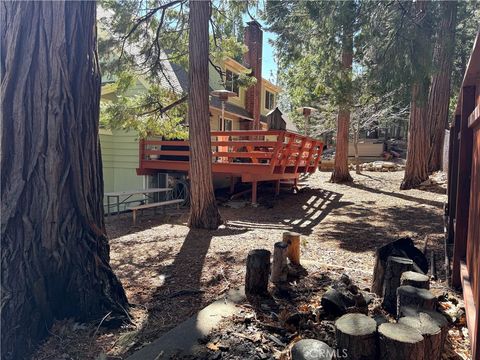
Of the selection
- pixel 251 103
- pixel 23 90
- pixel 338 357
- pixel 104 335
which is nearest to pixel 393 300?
pixel 338 357

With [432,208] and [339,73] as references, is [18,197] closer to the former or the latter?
[432,208]

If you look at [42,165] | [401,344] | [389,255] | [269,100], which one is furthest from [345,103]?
[269,100]

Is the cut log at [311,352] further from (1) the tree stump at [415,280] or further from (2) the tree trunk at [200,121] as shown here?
(2) the tree trunk at [200,121]

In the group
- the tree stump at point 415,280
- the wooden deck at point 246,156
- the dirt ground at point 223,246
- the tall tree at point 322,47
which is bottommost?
the dirt ground at point 223,246

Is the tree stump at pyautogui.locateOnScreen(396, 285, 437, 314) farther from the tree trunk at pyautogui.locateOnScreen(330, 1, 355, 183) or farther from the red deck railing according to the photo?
the tree trunk at pyautogui.locateOnScreen(330, 1, 355, 183)

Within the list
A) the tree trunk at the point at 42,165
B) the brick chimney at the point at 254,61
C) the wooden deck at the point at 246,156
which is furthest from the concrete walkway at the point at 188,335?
the brick chimney at the point at 254,61

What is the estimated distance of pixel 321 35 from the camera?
9586 mm

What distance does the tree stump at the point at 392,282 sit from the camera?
9.71 feet

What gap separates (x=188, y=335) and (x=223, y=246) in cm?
302

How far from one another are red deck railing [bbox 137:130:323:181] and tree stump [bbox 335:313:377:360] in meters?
7.22

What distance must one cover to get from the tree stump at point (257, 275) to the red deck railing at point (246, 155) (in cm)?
605

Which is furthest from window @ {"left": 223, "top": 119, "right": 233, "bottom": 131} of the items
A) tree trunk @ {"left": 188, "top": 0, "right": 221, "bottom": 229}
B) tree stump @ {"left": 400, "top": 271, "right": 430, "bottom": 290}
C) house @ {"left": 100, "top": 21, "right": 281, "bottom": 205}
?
tree stump @ {"left": 400, "top": 271, "right": 430, "bottom": 290}

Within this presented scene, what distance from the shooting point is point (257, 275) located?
326 cm

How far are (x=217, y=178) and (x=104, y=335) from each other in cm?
912
